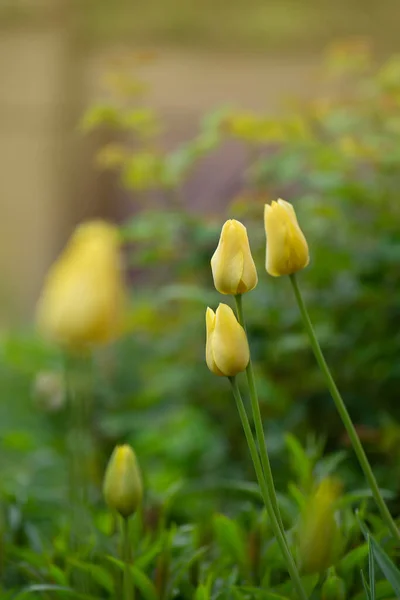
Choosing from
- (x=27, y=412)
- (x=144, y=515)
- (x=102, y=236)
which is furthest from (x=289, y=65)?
(x=102, y=236)

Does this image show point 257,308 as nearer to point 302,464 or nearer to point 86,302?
point 302,464

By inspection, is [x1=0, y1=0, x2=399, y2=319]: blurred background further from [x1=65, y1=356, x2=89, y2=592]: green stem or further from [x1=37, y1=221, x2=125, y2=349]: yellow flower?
[x1=37, y1=221, x2=125, y2=349]: yellow flower

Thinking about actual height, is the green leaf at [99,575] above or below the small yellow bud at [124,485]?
below

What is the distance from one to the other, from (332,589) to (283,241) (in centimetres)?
27

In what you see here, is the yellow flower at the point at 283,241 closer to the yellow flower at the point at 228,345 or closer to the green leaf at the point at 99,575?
the yellow flower at the point at 228,345

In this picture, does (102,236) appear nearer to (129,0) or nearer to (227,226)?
(227,226)

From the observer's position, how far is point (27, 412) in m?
1.82

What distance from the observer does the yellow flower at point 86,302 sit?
1.53ft

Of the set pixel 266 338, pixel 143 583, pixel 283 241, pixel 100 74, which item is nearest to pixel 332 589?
pixel 143 583

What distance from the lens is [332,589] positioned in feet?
1.89

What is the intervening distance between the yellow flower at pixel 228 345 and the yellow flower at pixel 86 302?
0.06m

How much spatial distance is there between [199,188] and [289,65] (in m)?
0.55

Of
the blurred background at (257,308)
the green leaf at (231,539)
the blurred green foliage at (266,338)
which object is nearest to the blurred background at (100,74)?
the blurred background at (257,308)

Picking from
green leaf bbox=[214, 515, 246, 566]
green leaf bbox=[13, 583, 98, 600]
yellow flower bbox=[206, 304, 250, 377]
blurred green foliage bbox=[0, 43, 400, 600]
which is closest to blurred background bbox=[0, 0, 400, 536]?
blurred green foliage bbox=[0, 43, 400, 600]
